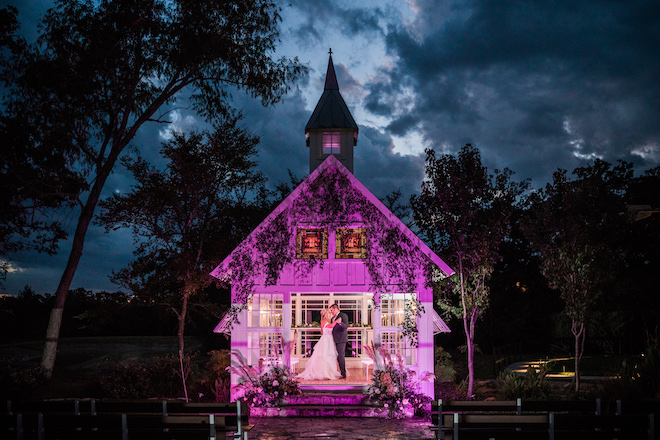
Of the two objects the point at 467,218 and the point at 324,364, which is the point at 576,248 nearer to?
the point at 467,218

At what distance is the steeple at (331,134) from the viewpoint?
759 inches

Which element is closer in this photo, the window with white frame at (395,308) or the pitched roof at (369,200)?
the pitched roof at (369,200)

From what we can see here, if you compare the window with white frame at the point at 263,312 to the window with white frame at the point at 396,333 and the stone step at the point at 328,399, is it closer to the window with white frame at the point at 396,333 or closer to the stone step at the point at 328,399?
the stone step at the point at 328,399

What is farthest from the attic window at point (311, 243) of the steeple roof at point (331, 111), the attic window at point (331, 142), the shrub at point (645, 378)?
the shrub at point (645, 378)

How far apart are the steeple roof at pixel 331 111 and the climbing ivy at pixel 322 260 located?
639 centimetres

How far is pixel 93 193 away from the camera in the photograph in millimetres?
16516

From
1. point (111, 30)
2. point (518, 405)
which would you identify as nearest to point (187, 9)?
point (111, 30)

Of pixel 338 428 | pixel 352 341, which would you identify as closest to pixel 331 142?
pixel 352 341

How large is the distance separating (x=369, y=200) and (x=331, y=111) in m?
7.61

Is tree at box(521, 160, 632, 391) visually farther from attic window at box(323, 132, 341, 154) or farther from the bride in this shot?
attic window at box(323, 132, 341, 154)

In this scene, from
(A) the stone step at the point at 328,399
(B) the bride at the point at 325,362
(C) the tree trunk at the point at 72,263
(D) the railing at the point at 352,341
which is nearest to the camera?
(A) the stone step at the point at 328,399

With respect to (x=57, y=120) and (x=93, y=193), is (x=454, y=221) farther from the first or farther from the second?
(x=57, y=120)

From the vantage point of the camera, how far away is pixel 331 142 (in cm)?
1956

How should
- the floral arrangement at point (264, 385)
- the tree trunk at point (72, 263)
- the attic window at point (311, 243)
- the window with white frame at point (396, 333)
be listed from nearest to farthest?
the floral arrangement at point (264, 385), the window with white frame at point (396, 333), the attic window at point (311, 243), the tree trunk at point (72, 263)
